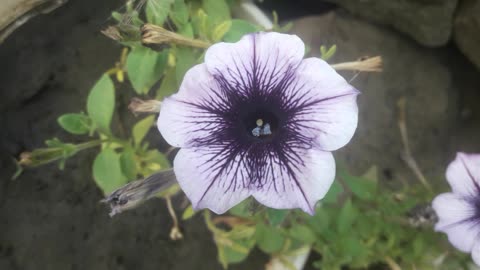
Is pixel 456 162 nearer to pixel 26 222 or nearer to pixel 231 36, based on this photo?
pixel 231 36

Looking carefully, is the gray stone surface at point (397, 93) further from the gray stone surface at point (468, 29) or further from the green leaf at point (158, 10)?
the green leaf at point (158, 10)

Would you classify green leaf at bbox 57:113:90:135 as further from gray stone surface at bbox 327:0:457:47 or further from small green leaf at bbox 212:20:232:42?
gray stone surface at bbox 327:0:457:47

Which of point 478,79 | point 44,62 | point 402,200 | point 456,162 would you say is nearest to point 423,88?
point 478,79

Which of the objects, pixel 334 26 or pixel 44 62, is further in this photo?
pixel 334 26

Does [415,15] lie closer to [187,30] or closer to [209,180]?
[187,30]

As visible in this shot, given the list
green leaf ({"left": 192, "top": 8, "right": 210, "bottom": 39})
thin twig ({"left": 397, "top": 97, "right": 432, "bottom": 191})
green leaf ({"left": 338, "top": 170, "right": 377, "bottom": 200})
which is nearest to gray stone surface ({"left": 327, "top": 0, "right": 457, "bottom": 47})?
thin twig ({"left": 397, "top": 97, "right": 432, "bottom": 191})

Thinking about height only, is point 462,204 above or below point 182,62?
below

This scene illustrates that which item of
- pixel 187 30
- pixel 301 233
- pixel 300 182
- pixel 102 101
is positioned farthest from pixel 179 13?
pixel 301 233
